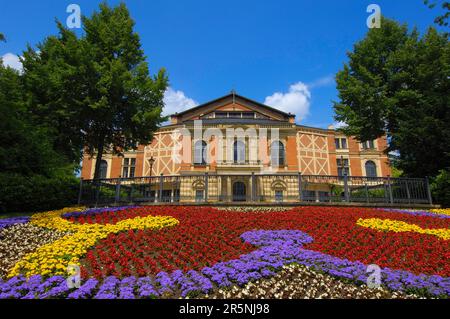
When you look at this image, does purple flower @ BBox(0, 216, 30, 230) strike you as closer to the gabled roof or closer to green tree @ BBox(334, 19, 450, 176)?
green tree @ BBox(334, 19, 450, 176)

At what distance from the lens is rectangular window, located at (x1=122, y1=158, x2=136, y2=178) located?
3809 cm

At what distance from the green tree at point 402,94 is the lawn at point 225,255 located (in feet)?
20.2

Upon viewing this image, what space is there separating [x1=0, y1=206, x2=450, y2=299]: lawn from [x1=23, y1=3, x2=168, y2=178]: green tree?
665 cm

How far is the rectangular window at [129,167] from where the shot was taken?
125 feet

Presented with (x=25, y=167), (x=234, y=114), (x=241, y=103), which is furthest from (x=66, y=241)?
(x=241, y=103)

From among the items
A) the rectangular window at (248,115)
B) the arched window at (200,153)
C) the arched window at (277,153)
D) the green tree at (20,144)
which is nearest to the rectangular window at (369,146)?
the arched window at (277,153)

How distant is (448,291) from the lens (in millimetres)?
4254

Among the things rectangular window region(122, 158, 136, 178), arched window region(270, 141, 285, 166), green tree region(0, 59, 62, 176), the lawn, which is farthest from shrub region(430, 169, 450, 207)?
rectangular window region(122, 158, 136, 178)

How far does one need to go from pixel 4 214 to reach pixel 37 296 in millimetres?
9512

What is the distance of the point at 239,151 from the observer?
101ft

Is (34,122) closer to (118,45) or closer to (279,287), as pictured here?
(118,45)

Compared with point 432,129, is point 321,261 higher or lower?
lower

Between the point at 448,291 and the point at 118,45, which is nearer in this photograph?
the point at 448,291

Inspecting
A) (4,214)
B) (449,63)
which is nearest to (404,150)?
(449,63)
